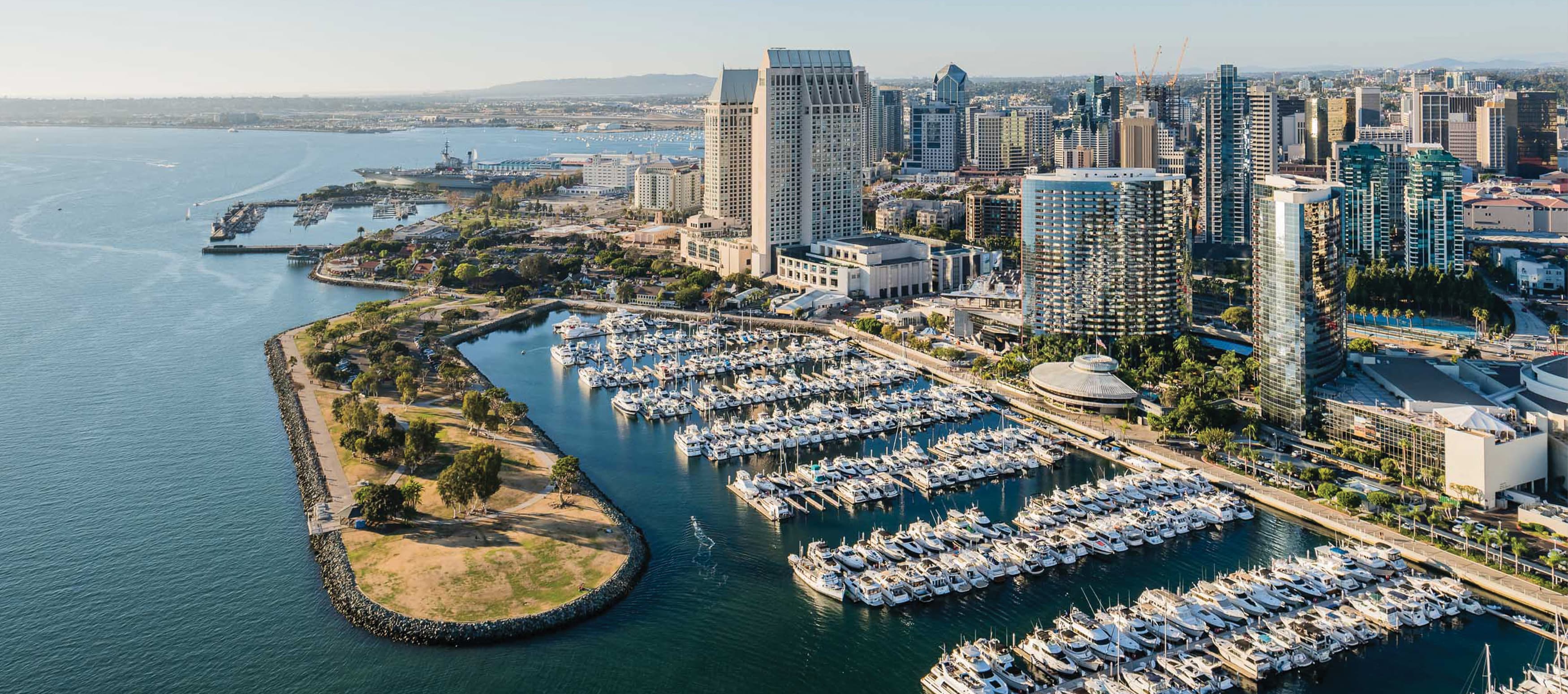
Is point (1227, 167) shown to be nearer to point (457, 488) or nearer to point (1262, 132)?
point (1262, 132)

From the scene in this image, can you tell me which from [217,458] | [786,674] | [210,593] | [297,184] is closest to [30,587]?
[210,593]

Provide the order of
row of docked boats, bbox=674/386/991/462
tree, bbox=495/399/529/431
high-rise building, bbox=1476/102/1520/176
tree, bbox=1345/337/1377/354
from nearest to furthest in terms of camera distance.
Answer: row of docked boats, bbox=674/386/991/462 < tree, bbox=495/399/529/431 < tree, bbox=1345/337/1377/354 < high-rise building, bbox=1476/102/1520/176

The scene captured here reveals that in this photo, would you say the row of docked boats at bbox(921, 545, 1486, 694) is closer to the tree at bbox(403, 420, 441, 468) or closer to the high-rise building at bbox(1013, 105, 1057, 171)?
the tree at bbox(403, 420, 441, 468)

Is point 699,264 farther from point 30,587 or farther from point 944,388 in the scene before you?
point 30,587

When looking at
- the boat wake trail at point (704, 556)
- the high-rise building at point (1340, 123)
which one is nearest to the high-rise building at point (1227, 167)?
the high-rise building at point (1340, 123)

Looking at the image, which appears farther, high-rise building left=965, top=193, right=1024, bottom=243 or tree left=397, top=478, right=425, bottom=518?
high-rise building left=965, top=193, right=1024, bottom=243

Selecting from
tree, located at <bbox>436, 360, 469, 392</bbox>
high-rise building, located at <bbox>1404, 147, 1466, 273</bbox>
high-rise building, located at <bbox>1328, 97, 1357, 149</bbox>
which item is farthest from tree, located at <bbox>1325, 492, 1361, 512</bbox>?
high-rise building, located at <bbox>1328, 97, 1357, 149</bbox>

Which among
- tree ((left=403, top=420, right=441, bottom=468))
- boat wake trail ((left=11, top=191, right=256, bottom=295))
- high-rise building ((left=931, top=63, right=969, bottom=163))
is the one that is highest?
high-rise building ((left=931, top=63, right=969, bottom=163))
